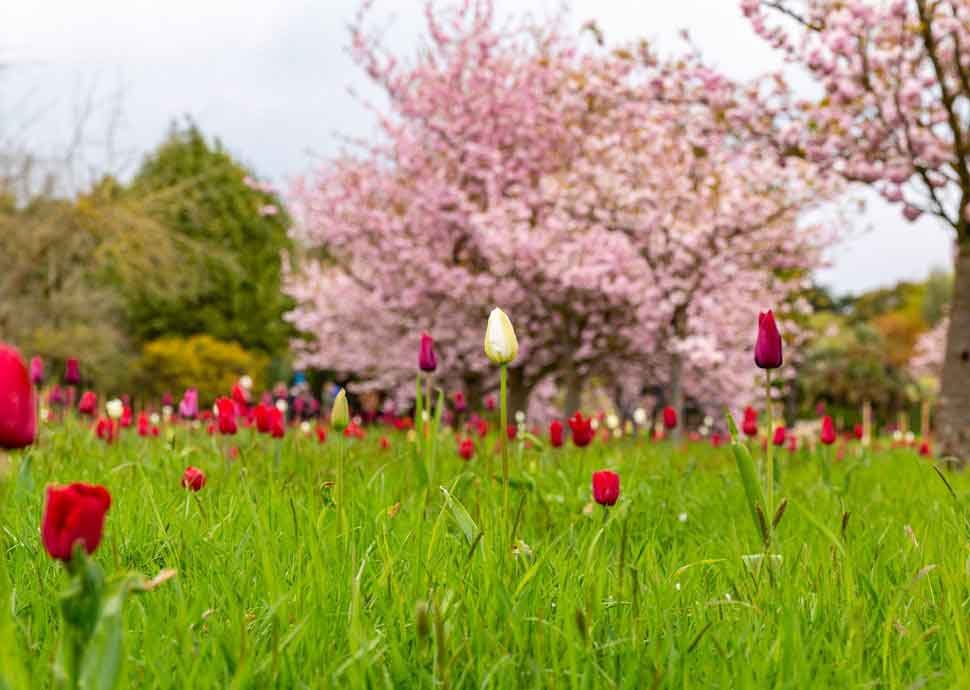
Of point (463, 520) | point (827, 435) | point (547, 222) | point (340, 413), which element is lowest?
point (463, 520)

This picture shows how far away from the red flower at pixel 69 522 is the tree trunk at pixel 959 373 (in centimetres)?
788

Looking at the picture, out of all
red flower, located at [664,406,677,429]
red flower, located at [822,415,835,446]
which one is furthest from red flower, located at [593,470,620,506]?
red flower, located at [664,406,677,429]

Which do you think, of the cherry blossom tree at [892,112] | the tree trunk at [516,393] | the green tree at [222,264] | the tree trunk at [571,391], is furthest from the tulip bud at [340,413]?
the green tree at [222,264]

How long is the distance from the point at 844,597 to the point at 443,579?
951mm

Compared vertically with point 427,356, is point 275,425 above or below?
below

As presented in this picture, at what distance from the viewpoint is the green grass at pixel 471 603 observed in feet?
5.16

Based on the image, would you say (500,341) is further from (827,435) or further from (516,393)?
(516,393)

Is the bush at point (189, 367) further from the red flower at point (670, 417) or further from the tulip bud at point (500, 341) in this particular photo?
the tulip bud at point (500, 341)

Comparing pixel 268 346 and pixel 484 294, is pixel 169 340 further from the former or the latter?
pixel 484 294

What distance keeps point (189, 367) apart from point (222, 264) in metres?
3.90

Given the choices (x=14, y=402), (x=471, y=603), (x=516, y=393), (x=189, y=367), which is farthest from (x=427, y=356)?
(x=189, y=367)

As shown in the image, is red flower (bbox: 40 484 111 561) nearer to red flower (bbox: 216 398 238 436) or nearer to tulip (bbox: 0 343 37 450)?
tulip (bbox: 0 343 37 450)

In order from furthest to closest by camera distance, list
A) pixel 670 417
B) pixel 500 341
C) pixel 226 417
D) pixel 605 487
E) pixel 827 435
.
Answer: pixel 670 417 < pixel 827 435 < pixel 226 417 < pixel 605 487 < pixel 500 341

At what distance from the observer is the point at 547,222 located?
41.4ft
